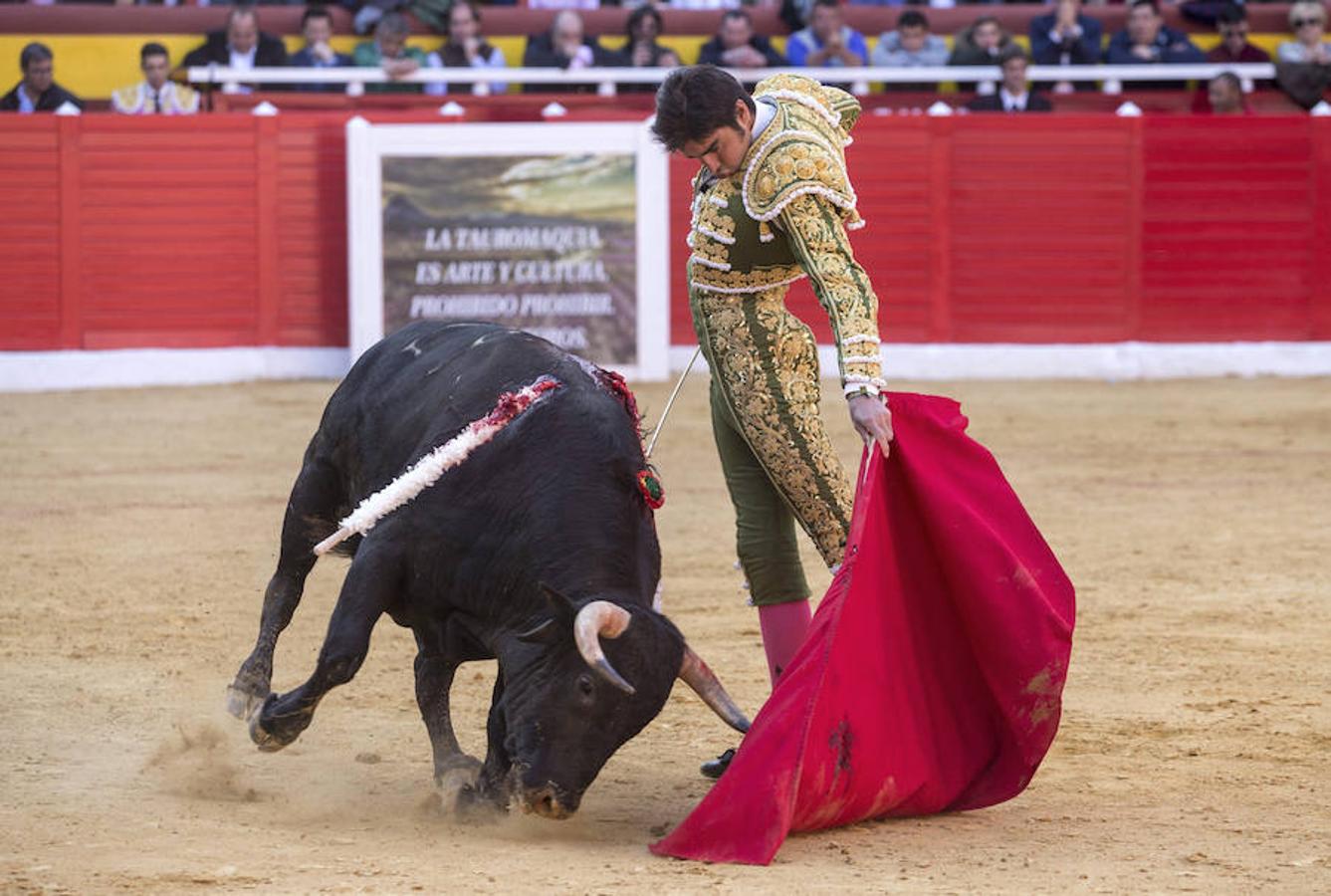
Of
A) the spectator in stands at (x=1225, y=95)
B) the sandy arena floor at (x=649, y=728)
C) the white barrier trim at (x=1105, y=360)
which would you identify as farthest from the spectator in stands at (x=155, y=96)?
the spectator in stands at (x=1225, y=95)

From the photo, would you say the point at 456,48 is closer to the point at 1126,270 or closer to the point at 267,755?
the point at 1126,270

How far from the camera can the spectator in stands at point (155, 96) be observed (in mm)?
9680

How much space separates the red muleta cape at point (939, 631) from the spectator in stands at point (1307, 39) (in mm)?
7877

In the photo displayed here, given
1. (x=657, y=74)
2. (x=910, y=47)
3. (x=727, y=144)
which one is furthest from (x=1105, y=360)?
(x=727, y=144)

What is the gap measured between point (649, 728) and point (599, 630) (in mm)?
1024

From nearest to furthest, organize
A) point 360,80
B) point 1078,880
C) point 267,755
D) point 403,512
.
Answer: point 1078,880 → point 403,512 → point 267,755 → point 360,80

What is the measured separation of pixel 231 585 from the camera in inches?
206

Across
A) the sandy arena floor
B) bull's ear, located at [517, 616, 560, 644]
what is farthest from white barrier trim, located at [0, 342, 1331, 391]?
bull's ear, located at [517, 616, 560, 644]

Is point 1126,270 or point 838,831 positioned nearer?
point 838,831

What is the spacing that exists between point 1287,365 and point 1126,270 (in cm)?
93

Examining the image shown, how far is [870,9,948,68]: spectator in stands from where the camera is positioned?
33.4ft

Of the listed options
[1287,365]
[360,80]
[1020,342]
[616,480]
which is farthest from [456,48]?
[616,480]

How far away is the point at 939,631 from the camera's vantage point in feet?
10.5

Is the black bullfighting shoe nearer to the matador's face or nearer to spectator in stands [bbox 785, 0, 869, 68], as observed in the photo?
the matador's face
